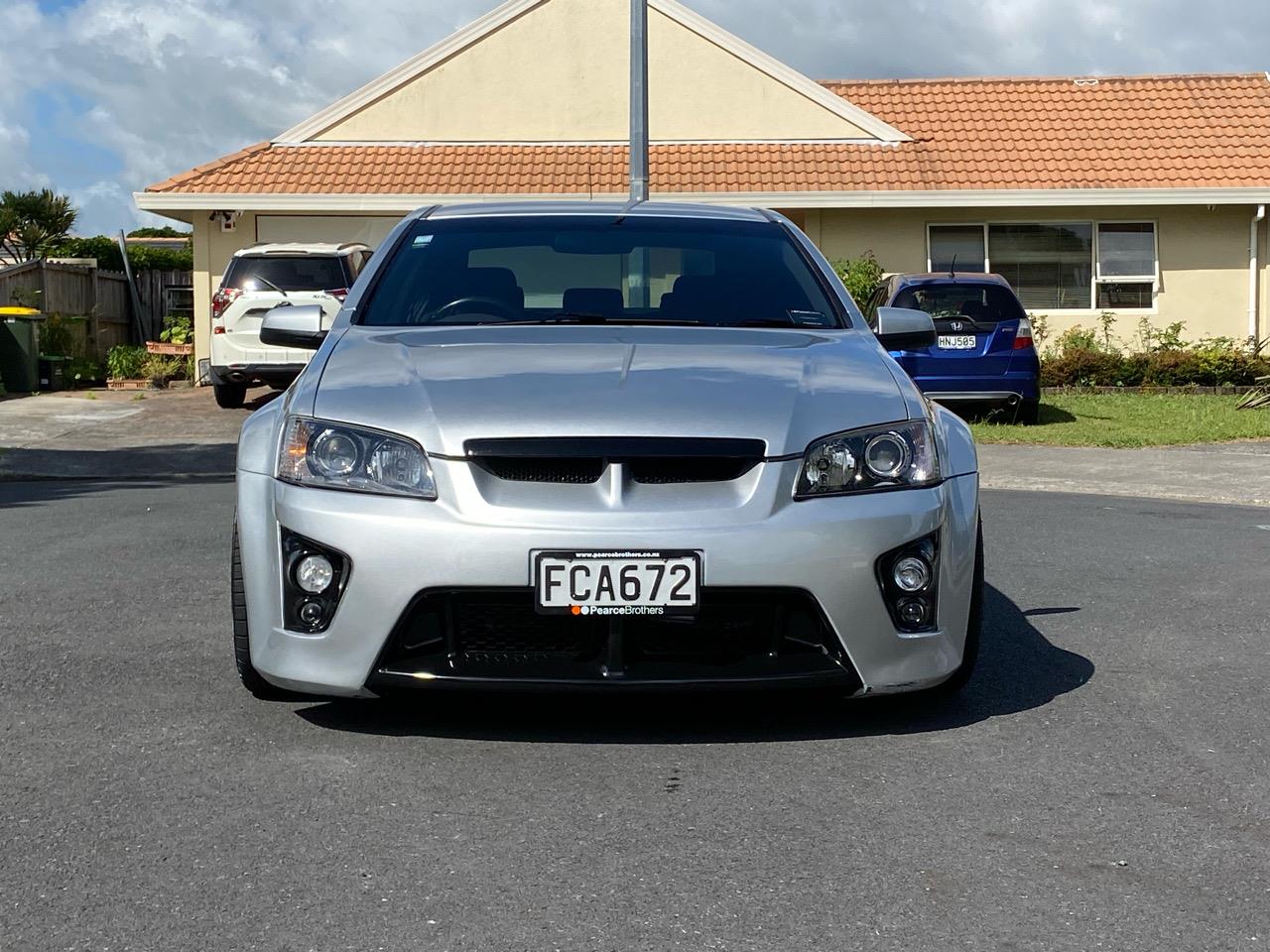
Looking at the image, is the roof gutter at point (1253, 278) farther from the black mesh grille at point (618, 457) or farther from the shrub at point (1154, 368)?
the black mesh grille at point (618, 457)

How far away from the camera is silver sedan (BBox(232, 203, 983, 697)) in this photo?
13.9 feet

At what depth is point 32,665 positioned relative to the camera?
552 cm

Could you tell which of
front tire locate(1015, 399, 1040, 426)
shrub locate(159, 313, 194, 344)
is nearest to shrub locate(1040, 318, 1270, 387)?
front tire locate(1015, 399, 1040, 426)

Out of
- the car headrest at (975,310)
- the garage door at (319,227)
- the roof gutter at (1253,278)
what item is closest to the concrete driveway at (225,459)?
the car headrest at (975,310)

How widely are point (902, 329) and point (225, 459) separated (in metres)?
9.10

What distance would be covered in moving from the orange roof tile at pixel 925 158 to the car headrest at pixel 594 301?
17.1 m

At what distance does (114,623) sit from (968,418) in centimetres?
1301

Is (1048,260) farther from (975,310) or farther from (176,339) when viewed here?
(176,339)

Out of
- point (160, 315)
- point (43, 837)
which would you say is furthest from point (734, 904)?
point (160, 315)

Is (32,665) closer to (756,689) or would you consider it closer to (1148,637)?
(756,689)

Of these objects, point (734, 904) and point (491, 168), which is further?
point (491, 168)

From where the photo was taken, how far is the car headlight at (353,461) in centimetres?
436

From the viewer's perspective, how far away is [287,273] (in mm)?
18266

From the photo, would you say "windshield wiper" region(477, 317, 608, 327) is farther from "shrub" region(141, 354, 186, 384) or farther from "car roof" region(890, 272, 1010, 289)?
"shrub" region(141, 354, 186, 384)
